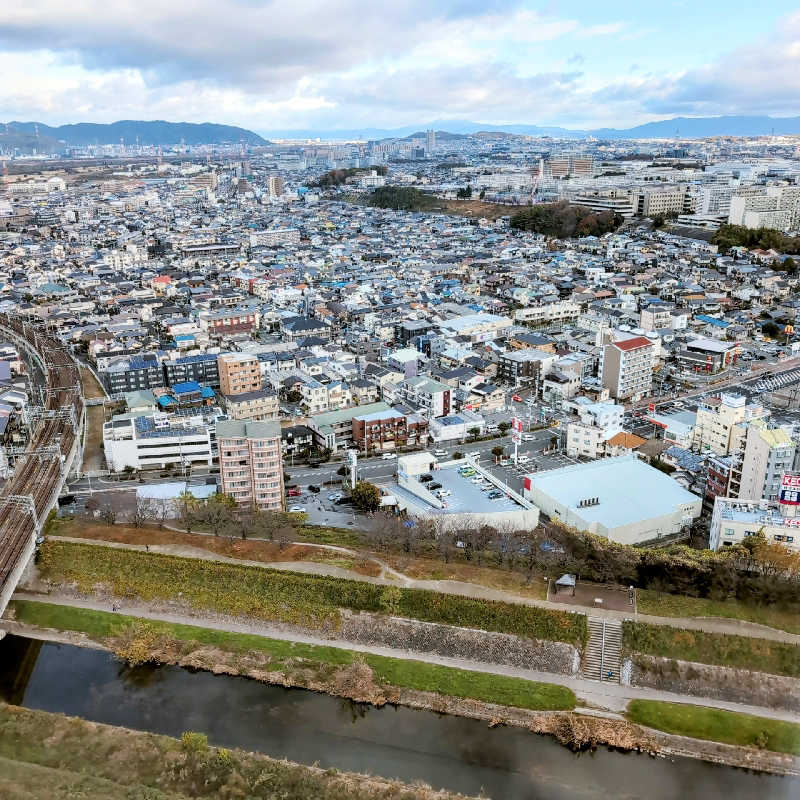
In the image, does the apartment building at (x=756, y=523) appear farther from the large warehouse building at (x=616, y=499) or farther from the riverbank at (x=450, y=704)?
the riverbank at (x=450, y=704)

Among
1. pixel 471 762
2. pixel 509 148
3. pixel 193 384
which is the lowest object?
pixel 471 762

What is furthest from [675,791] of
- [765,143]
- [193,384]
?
[765,143]

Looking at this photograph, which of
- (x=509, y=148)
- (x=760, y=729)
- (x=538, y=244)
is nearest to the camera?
(x=760, y=729)

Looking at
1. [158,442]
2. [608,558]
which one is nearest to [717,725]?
[608,558]

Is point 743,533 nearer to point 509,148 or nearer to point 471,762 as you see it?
point 471,762

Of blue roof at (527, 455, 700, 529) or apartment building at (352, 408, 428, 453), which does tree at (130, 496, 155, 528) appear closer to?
apartment building at (352, 408, 428, 453)

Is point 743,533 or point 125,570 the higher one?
point 743,533

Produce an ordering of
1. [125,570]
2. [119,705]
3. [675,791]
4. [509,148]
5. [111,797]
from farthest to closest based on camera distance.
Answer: [509,148] < [125,570] < [119,705] < [675,791] < [111,797]

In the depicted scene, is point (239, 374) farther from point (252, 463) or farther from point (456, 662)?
point (456, 662)
